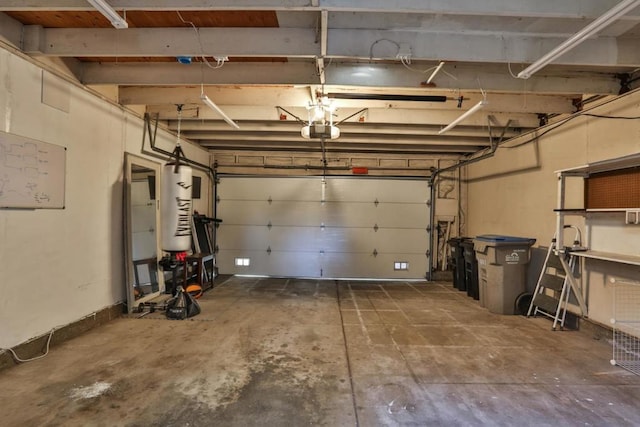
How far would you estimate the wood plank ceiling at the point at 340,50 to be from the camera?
218 cm

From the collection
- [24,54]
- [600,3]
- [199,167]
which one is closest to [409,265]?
[199,167]

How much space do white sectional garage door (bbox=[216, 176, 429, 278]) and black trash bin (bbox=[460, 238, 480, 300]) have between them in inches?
57.5

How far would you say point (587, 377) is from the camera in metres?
2.57

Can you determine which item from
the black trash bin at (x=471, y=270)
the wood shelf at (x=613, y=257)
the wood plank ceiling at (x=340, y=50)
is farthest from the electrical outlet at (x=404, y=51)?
the black trash bin at (x=471, y=270)

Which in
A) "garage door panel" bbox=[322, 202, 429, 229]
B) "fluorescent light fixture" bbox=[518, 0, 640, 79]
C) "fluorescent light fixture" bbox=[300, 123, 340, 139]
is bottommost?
"garage door panel" bbox=[322, 202, 429, 229]

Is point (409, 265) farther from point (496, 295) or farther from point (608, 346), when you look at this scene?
point (608, 346)

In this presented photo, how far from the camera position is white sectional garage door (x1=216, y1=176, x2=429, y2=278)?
6863 millimetres

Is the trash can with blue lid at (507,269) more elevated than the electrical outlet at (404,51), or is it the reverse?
the electrical outlet at (404,51)

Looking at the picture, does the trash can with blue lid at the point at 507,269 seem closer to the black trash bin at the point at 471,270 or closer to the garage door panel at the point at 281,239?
the black trash bin at the point at 471,270

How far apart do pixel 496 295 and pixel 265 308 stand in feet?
10.7

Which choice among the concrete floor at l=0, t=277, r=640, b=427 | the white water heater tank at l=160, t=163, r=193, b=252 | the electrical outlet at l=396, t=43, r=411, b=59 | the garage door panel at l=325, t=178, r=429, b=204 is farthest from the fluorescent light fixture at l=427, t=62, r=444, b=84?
the garage door panel at l=325, t=178, r=429, b=204

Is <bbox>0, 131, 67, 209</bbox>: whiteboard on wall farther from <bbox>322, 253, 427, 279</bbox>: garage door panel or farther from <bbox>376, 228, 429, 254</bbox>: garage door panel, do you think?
<bbox>376, 228, 429, 254</bbox>: garage door panel

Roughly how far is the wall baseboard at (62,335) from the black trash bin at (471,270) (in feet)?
17.2

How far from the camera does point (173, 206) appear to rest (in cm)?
414
